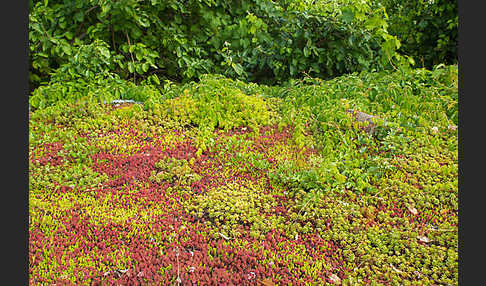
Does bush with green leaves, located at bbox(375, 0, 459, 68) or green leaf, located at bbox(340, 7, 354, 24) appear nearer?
green leaf, located at bbox(340, 7, 354, 24)

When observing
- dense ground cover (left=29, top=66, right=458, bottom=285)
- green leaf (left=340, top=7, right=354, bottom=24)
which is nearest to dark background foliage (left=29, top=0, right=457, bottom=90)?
green leaf (left=340, top=7, right=354, bottom=24)

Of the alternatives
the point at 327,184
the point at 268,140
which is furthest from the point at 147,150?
the point at 327,184

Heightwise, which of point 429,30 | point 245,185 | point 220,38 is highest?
point 429,30

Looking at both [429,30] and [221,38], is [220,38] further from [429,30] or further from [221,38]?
[429,30]

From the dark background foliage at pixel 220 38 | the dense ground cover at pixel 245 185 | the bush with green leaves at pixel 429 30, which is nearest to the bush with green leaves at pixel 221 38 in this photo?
the dark background foliage at pixel 220 38

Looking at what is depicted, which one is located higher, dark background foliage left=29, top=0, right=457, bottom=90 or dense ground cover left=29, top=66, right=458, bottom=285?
dark background foliage left=29, top=0, right=457, bottom=90

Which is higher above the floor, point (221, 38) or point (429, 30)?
point (429, 30)

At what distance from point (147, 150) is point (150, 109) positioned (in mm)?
986

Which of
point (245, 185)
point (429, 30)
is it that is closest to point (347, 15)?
point (429, 30)

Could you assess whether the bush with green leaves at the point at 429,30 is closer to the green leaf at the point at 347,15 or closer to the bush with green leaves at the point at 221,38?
the bush with green leaves at the point at 221,38

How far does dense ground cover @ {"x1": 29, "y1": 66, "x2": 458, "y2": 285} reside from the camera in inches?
110

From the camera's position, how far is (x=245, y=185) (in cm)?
379

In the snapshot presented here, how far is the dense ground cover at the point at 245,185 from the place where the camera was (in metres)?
2.79

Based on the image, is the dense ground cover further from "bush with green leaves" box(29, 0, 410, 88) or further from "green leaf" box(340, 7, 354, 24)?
"green leaf" box(340, 7, 354, 24)
